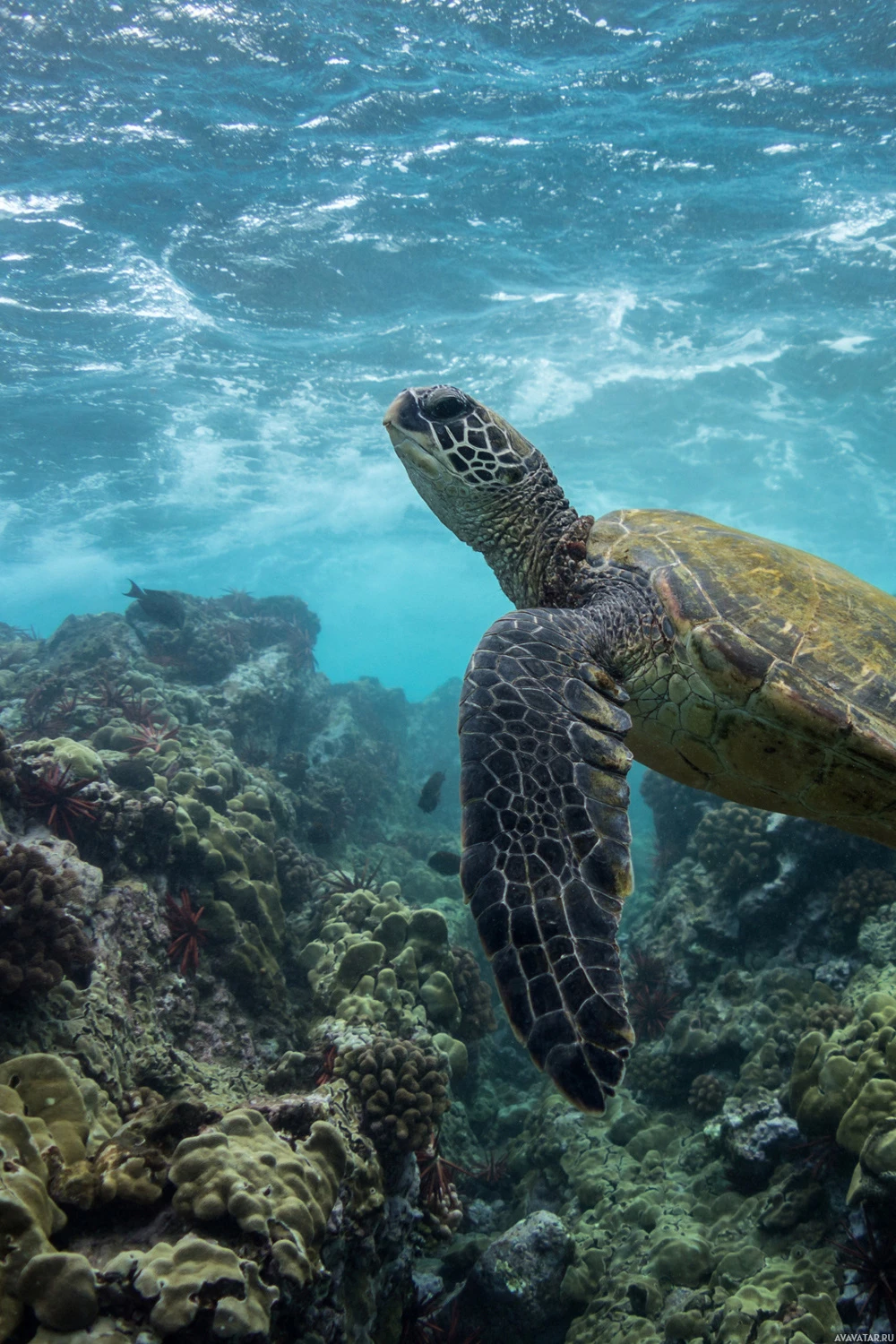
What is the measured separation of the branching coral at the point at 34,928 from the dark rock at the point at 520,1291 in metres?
3.07

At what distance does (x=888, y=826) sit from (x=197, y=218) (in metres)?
15.1

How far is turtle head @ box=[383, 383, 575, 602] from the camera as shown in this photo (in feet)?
12.0

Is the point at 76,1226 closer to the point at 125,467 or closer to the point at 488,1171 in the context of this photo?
the point at 488,1171

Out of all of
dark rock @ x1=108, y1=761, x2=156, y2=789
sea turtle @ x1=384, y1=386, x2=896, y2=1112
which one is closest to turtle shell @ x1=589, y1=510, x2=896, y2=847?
sea turtle @ x1=384, y1=386, x2=896, y2=1112

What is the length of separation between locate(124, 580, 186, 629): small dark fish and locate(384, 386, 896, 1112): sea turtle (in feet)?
31.3

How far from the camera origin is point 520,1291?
3602 millimetres

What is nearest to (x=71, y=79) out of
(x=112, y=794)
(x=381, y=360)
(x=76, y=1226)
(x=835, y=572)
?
(x=381, y=360)

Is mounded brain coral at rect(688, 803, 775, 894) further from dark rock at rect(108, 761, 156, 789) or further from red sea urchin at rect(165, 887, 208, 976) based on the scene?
dark rock at rect(108, 761, 156, 789)

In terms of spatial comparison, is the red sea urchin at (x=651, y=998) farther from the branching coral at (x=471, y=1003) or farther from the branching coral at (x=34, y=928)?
the branching coral at (x=34, y=928)

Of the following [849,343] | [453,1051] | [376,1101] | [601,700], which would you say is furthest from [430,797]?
[849,343]

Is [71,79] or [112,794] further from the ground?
[71,79]

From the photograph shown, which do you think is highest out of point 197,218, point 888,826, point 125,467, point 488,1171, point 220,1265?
Answer: point 125,467

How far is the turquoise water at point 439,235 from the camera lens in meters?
Result: 9.16

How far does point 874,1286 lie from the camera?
9.30 feet
